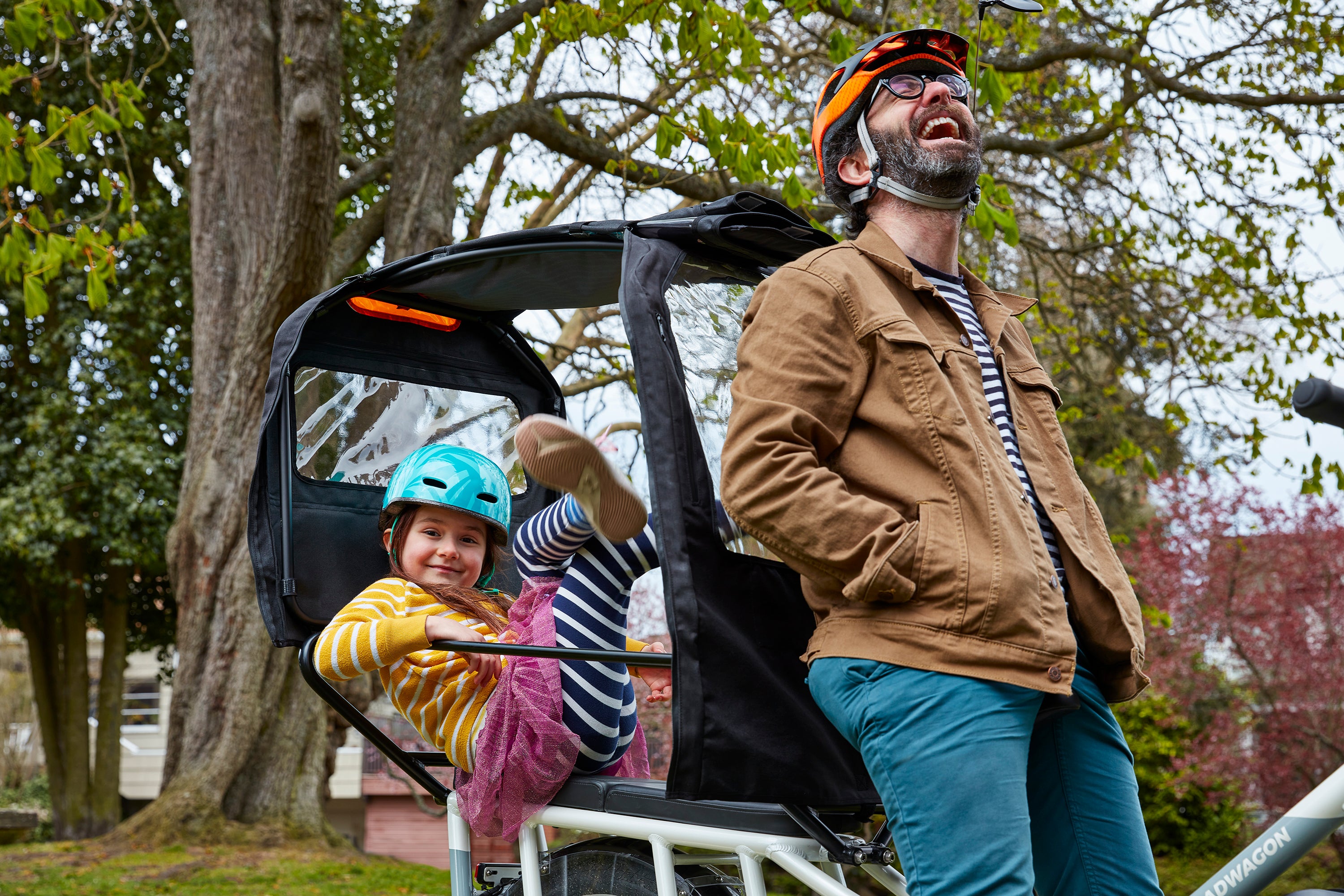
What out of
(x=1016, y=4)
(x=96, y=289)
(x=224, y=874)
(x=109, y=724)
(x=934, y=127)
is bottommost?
(x=224, y=874)

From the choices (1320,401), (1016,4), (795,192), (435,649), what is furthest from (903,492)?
(795,192)

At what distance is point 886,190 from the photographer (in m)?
2.31

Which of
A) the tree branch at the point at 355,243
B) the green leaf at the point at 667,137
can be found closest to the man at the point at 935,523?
the green leaf at the point at 667,137

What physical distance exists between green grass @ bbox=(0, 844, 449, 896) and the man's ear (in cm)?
573

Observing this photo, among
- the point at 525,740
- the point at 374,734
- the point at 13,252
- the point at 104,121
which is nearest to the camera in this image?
the point at 525,740

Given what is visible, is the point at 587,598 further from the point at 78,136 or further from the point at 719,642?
the point at 78,136

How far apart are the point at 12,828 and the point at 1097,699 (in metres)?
14.0

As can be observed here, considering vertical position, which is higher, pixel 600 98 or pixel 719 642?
pixel 600 98

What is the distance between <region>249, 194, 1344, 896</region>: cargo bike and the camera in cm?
215

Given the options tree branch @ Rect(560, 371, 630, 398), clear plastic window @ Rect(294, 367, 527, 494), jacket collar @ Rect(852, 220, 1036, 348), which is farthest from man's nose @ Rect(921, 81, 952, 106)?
tree branch @ Rect(560, 371, 630, 398)

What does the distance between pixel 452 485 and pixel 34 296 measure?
404 cm

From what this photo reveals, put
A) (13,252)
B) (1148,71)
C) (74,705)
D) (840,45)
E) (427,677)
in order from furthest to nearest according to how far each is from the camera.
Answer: (74,705)
(1148,71)
(840,45)
(13,252)
(427,677)

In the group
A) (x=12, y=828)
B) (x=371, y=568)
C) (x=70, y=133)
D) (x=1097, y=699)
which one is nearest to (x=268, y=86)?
(x=70, y=133)

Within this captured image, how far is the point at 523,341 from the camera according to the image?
14.0 ft
